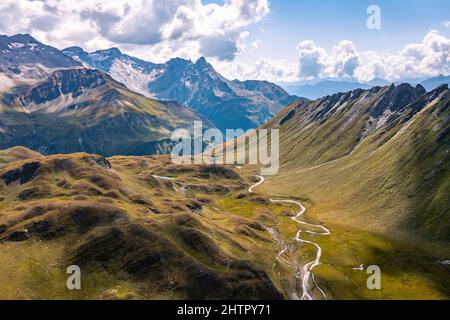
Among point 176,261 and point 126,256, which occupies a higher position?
point 126,256

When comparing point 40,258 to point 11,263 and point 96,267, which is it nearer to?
point 11,263

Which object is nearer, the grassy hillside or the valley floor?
the grassy hillside

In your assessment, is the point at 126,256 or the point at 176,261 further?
the point at 126,256

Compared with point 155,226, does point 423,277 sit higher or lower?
lower

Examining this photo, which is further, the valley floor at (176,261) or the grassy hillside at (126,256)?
the valley floor at (176,261)
